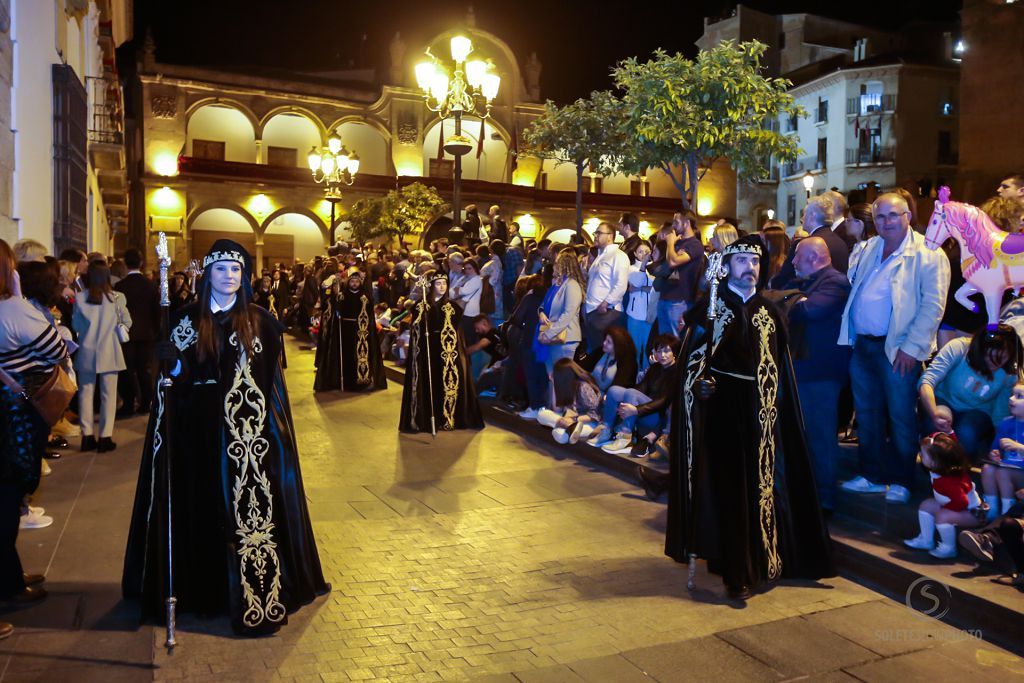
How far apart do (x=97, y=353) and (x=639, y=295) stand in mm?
5970

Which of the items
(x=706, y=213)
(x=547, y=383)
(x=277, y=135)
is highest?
(x=277, y=135)

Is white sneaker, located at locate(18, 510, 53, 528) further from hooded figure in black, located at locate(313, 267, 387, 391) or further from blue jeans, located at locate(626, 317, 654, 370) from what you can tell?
hooded figure in black, located at locate(313, 267, 387, 391)

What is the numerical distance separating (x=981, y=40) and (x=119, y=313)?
71.4 ft

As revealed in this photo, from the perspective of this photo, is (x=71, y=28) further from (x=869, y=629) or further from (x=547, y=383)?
(x=869, y=629)

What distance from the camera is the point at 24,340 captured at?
5.20 meters

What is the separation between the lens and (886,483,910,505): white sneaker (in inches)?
252

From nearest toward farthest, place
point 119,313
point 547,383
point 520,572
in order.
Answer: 1. point 520,572
2. point 119,313
3. point 547,383

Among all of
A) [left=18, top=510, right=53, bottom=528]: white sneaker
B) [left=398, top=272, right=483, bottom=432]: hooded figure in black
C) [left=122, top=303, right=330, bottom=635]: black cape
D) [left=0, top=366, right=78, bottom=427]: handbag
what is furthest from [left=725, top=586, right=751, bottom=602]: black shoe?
[left=398, top=272, right=483, bottom=432]: hooded figure in black

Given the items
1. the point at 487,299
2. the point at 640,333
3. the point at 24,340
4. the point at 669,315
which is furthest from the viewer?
the point at 487,299

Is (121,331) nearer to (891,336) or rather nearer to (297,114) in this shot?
(891,336)

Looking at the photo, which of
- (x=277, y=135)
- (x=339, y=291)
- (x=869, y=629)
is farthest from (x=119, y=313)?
(x=277, y=135)

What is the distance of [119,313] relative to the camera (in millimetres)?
10008

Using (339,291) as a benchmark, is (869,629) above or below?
below

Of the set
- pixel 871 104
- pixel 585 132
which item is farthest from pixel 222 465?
pixel 871 104
